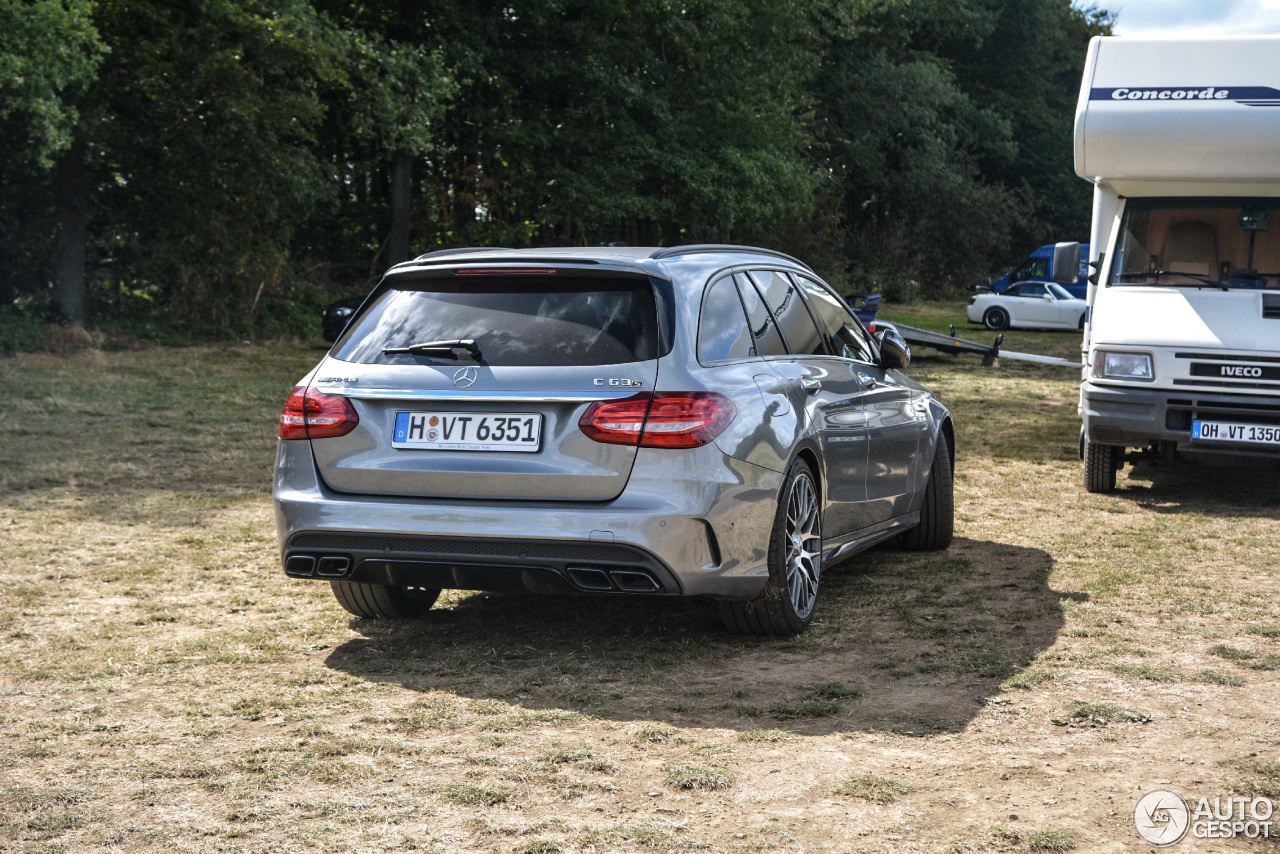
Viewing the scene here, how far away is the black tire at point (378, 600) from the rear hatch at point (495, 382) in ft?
2.84

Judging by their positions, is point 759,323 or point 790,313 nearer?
point 759,323

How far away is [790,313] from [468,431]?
6.27 feet

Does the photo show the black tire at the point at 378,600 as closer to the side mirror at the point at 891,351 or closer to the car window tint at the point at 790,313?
the car window tint at the point at 790,313

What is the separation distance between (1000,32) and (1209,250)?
51059 millimetres

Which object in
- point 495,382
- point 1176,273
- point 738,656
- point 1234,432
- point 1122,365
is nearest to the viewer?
point 495,382

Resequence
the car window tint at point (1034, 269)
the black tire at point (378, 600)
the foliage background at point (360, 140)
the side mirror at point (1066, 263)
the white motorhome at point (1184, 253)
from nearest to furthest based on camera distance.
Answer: the black tire at point (378, 600)
the white motorhome at point (1184, 253)
the side mirror at point (1066, 263)
the foliage background at point (360, 140)
the car window tint at point (1034, 269)

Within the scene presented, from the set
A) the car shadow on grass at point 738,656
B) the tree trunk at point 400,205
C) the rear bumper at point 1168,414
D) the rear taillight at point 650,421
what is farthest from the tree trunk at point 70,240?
the rear taillight at point 650,421

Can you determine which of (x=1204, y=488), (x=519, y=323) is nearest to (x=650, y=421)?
(x=519, y=323)

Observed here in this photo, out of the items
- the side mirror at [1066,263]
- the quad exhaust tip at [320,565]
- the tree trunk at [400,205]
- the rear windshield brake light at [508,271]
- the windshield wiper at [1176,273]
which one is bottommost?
the quad exhaust tip at [320,565]

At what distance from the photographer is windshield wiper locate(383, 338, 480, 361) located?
5289 mm

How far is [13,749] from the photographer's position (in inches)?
171

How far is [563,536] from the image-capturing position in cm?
503

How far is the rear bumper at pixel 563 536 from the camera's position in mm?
5047

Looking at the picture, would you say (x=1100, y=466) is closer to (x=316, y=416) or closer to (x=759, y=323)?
(x=759, y=323)
